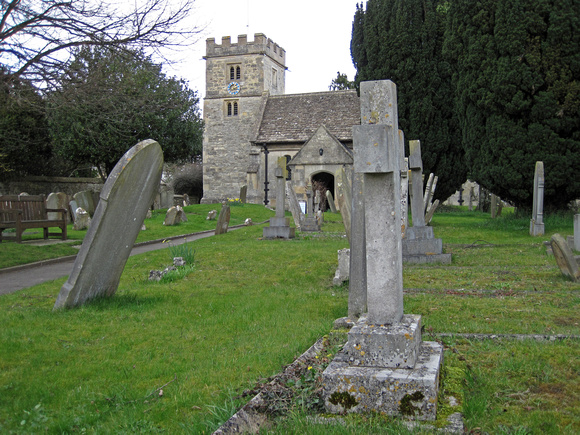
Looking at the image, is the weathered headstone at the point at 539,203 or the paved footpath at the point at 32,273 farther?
the weathered headstone at the point at 539,203

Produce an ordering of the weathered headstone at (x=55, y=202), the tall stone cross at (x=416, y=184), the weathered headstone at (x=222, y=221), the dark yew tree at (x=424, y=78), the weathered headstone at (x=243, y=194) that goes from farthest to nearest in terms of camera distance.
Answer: the weathered headstone at (x=243, y=194), the dark yew tree at (x=424, y=78), the weathered headstone at (x=55, y=202), the weathered headstone at (x=222, y=221), the tall stone cross at (x=416, y=184)

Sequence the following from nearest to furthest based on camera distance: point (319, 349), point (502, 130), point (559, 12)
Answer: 1. point (319, 349)
2. point (559, 12)
3. point (502, 130)

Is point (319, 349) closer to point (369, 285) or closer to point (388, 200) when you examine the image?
point (369, 285)

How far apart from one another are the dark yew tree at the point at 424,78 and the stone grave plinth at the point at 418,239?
45.0 feet

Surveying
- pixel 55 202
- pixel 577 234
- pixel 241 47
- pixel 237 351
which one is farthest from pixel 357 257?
pixel 241 47

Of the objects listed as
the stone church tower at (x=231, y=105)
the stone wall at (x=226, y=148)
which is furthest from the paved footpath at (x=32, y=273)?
the stone church tower at (x=231, y=105)

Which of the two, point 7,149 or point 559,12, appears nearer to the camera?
point 559,12

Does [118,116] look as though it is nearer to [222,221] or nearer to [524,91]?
[222,221]

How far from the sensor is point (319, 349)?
13.7ft

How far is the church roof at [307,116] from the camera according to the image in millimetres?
34688

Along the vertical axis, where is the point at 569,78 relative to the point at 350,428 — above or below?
above

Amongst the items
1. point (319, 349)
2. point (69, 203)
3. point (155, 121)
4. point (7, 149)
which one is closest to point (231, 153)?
point (155, 121)

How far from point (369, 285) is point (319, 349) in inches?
35.9

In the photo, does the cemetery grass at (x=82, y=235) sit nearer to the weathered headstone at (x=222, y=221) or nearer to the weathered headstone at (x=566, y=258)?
the weathered headstone at (x=222, y=221)
